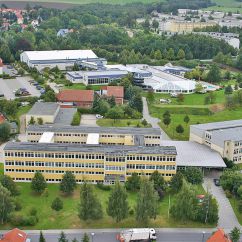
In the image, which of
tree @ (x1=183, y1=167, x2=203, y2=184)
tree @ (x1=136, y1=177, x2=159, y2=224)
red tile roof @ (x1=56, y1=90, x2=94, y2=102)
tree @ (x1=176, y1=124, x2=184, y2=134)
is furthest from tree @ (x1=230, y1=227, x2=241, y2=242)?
red tile roof @ (x1=56, y1=90, x2=94, y2=102)

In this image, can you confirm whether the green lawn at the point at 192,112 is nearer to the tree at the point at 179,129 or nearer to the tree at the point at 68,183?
the tree at the point at 179,129

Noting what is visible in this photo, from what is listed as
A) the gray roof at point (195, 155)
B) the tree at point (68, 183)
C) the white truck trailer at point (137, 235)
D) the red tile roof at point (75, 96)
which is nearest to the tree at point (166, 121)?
the gray roof at point (195, 155)

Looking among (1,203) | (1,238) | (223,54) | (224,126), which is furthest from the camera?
(223,54)

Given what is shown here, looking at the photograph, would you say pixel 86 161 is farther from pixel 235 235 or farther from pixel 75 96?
pixel 75 96

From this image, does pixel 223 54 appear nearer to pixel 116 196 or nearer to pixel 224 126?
pixel 224 126

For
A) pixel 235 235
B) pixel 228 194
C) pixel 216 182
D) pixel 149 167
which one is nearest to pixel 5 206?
pixel 149 167

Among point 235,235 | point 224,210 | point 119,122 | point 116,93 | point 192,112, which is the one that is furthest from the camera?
point 116,93

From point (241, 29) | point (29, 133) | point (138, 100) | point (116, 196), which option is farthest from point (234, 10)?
point (116, 196)
